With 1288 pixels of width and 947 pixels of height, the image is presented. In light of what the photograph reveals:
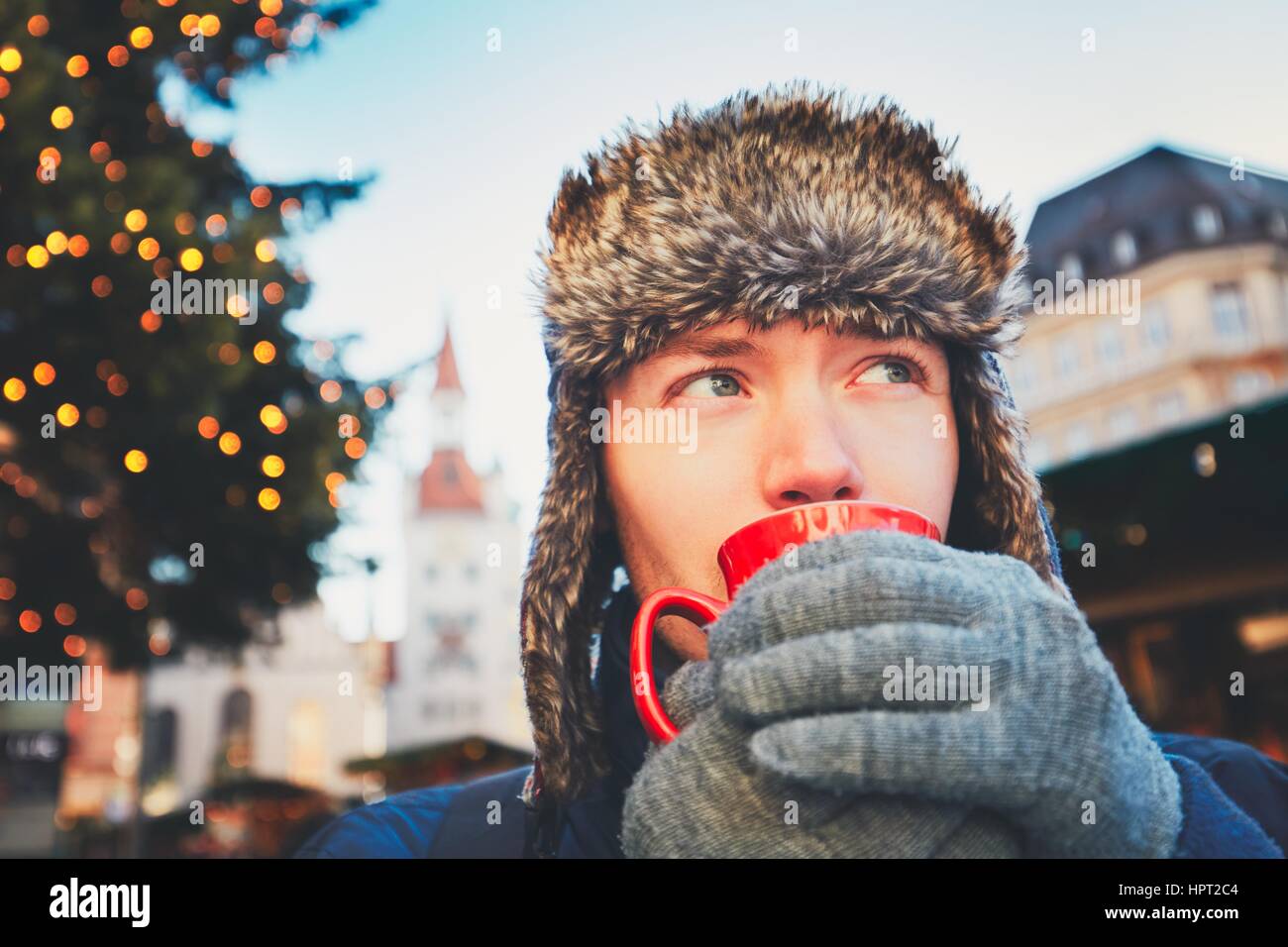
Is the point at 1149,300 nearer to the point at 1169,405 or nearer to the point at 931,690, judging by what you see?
the point at 1169,405

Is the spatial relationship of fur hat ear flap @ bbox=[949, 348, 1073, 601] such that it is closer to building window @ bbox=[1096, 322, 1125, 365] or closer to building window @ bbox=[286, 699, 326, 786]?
building window @ bbox=[1096, 322, 1125, 365]

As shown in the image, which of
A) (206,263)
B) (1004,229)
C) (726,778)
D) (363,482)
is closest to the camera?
(726,778)

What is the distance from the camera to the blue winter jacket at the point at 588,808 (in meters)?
1.24

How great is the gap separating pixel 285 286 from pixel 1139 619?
4.14 metres

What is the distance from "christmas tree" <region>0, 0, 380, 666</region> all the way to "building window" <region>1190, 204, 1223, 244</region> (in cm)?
365

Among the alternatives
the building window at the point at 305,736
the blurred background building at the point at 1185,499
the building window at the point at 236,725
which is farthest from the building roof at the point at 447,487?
the blurred background building at the point at 1185,499

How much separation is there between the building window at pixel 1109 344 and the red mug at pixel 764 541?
2.73m

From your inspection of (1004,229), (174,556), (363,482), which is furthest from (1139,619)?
(174,556)

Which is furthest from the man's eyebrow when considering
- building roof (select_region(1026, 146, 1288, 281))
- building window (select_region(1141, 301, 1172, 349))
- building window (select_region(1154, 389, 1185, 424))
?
building window (select_region(1154, 389, 1185, 424))

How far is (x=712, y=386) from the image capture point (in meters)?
1.14

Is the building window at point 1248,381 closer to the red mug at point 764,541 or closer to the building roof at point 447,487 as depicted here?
the red mug at point 764,541

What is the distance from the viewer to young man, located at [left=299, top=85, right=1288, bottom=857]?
724mm
